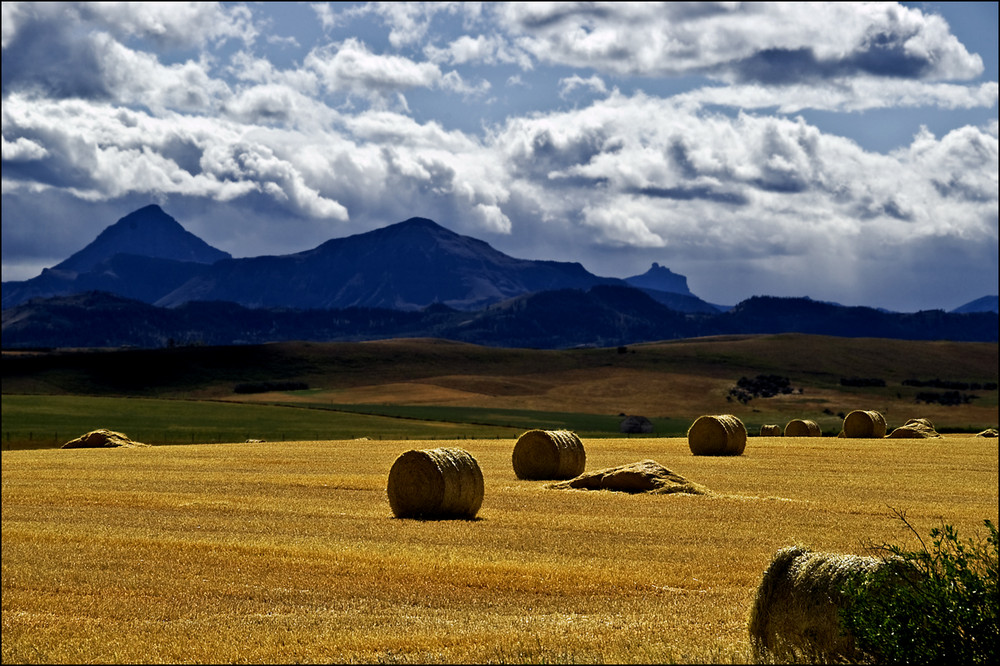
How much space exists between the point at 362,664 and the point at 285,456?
32.9 metres

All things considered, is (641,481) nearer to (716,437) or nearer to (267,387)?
(716,437)

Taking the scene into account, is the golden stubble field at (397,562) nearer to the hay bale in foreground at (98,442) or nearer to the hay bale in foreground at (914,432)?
the hay bale in foreground at (98,442)

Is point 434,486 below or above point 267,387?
above

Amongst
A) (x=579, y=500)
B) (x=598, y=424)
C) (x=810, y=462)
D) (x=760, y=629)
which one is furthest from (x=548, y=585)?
(x=598, y=424)

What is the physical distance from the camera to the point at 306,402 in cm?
10956

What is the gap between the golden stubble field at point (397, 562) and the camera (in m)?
11.5

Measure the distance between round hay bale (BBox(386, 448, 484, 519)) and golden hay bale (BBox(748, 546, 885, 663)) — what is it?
41.9ft

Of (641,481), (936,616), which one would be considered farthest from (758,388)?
(936,616)

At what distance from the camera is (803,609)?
10.4m

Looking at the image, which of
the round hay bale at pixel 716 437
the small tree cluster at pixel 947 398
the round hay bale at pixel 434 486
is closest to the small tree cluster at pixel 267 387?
the small tree cluster at pixel 947 398

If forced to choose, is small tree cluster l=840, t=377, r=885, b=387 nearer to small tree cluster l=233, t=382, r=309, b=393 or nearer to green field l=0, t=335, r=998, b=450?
green field l=0, t=335, r=998, b=450

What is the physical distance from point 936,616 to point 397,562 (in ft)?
31.3

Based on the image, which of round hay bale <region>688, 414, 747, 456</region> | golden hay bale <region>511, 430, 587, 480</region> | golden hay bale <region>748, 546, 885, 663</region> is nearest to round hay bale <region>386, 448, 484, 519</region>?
golden hay bale <region>511, 430, 587, 480</region>

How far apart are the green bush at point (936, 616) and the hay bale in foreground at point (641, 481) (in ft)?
60.0
